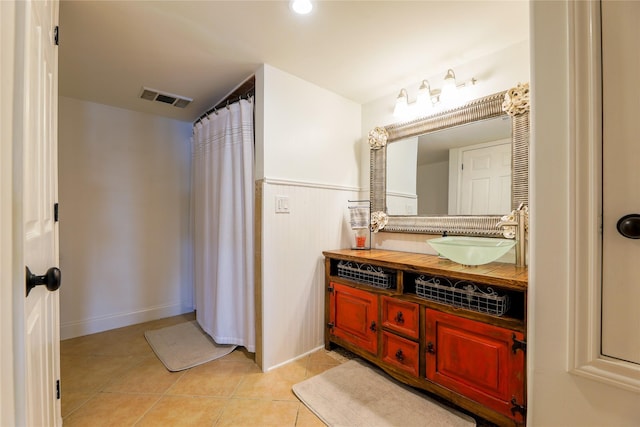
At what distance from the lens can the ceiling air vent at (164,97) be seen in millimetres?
2291

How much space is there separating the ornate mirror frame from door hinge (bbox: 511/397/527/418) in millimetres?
894

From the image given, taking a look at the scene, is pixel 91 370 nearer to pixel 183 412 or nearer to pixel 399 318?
pixel 183 412

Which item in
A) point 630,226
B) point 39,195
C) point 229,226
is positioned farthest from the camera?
point 229,226

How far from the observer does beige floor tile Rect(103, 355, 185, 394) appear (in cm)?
169

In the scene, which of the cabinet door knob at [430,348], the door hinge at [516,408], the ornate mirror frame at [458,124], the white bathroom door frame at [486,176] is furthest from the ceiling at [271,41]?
the door hinge at [516,408]

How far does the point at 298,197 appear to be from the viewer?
2.08 m

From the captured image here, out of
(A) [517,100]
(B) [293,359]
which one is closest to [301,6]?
(A) [517,100]

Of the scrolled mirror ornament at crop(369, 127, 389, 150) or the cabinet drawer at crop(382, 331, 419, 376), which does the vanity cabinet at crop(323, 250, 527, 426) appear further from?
the scrolled mirror ornament at crop(369, 127, 389, 150)

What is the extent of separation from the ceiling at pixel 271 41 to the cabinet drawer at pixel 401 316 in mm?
1606

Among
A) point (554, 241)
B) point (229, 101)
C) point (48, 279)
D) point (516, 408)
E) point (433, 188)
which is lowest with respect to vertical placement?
point (516, 408)

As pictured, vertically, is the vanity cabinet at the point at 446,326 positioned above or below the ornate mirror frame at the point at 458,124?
below

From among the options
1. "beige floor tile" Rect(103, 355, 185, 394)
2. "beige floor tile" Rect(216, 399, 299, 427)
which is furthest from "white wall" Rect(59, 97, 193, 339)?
"beige floor tile" Rect(216, 399, 299, 427)

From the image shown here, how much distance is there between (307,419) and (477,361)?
0.94 metres

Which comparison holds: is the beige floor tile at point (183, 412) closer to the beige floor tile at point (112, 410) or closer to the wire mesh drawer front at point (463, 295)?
the beige floor tile at point (112, 410)
